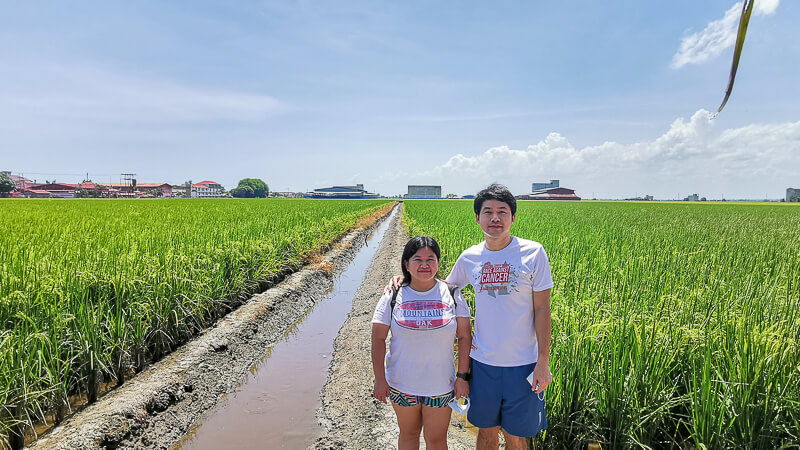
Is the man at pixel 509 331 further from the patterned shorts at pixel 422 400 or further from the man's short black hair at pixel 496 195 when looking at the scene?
the patterned shorts at pixel 422 400

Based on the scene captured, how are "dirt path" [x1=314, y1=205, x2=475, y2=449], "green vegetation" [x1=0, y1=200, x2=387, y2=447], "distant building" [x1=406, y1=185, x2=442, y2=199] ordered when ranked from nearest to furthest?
"green vegetation" [x1=0, y1=200, x2=387, y2=447]
"dirt path" [x1=314, y1=205, x2=475, y2=449]
"distant building" [x1=406, y1=185, x2=442, y2=199]

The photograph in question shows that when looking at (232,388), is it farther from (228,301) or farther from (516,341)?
(516,341)

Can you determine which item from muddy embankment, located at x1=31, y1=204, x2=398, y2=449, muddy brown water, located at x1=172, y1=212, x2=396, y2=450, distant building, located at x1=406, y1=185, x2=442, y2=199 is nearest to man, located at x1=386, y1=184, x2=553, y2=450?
muddy brown water, located at x1=172, y1=212, x2=396, y2=450

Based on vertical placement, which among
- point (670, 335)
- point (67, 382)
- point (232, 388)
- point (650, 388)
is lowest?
point (232, 388)

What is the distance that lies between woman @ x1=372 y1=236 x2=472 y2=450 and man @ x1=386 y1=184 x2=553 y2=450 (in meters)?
0.11

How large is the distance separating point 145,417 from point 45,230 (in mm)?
6531

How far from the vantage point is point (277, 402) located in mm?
4000

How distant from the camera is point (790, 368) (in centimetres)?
241

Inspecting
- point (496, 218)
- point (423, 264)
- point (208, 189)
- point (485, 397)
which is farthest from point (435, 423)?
point (208, 189)

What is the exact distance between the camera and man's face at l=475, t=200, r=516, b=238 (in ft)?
7.00

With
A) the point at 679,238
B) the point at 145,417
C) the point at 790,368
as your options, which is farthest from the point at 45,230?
the point at 679,238

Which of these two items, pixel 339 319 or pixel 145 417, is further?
pixel 339 319

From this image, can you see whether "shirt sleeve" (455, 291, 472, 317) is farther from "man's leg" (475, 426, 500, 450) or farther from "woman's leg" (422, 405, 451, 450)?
"man's leg" (475, 426, 500, 450)

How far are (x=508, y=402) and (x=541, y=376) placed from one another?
0.23m
